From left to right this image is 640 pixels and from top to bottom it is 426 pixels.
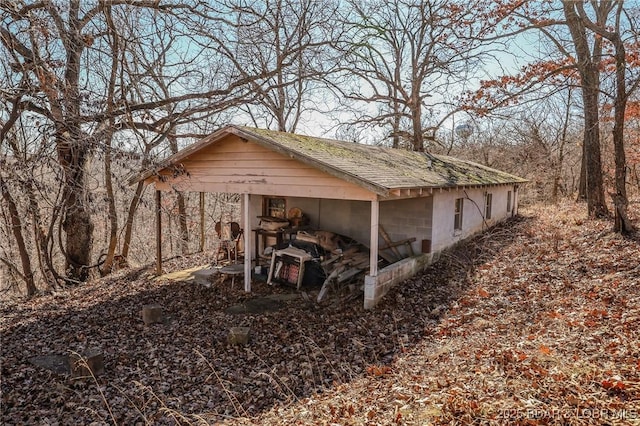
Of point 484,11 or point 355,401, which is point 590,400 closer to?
point 355,401

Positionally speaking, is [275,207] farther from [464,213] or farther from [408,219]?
[464,213]

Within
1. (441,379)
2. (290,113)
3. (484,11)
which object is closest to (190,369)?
(441,379)

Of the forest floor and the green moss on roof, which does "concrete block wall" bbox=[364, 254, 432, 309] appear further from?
the green moss on roof

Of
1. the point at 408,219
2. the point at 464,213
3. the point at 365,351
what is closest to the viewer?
the point at 365,351

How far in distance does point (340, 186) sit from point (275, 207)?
14.8 ft

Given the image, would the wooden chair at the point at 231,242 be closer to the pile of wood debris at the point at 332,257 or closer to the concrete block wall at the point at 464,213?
the pile of wood debris at the point at 332,257

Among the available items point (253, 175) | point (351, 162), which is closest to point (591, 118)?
point (351, 162)

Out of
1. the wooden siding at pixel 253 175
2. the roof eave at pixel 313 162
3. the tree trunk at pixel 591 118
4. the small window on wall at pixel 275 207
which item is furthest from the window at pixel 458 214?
the roof eave at pixel 313 162

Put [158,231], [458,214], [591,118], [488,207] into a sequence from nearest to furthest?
1. [158,231]
2. [458,214]
3. [591,118]
4. [488,207]

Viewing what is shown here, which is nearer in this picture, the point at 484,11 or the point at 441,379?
the point at 441,379

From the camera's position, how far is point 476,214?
48.3ft

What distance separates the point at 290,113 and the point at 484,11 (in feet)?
37.7

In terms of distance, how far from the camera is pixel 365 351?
22.5 feet

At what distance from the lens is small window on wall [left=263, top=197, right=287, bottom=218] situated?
12.8 m
